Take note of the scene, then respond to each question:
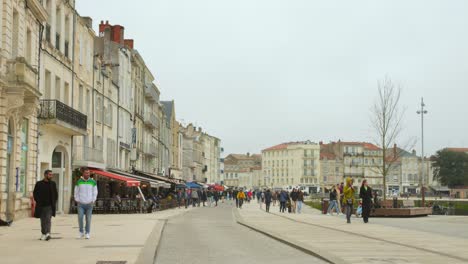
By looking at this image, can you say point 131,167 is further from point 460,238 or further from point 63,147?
point 460,238

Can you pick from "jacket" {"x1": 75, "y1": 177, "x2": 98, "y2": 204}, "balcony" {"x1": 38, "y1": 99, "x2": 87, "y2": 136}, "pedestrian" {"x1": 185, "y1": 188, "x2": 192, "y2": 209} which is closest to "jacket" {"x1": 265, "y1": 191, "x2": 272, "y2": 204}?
"pedestrian" {"x1": 185, "y1": 188, "x2": 192, "y2": 209}

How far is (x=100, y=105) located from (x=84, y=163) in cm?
825

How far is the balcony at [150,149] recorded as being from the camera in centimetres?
6712

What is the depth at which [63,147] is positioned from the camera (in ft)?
116

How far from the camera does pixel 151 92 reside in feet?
234

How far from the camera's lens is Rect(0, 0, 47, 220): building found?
23.9m

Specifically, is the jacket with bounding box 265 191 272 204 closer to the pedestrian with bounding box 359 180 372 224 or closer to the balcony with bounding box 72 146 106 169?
the balcony with bounding box 72 146 106 169

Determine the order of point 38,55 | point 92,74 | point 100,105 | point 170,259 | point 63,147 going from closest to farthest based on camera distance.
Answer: point 170,259 < point 38,55 < point 63,147 < point 92,74 < point 100,105

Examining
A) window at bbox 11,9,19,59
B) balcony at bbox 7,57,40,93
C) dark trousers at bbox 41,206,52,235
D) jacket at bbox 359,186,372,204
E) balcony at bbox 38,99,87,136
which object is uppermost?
window at bbox 11,9,19,59

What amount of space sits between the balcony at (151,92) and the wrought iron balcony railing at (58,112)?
111 feet

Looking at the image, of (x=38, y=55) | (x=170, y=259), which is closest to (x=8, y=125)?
(x=38, y=55)

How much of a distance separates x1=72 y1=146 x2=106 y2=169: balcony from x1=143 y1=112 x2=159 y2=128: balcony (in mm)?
24379

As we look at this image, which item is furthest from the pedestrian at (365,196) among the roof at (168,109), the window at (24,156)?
the roof at (168,109)

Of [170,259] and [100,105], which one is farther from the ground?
[100,105]
